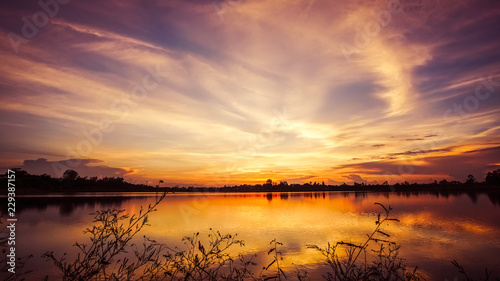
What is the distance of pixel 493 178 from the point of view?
170 m

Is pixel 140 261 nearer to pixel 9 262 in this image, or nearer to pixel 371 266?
pixel 9 262

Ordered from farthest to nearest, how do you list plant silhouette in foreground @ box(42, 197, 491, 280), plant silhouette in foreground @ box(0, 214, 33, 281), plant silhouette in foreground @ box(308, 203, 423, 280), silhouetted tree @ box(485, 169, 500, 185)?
silhouetted tree @ box(485, 169, 500, 185) < plant silhouette in foreground @ box(42, 197, 491, 280) < plant silhouette in foreground @ box(308, 203, 423, 280) < plant silhouette in foreground @ box(0, 214, 33, 281)

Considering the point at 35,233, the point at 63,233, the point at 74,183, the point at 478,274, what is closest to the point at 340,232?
the point at 478,274

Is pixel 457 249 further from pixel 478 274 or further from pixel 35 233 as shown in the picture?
pixel 35 233

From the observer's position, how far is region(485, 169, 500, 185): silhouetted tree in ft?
540

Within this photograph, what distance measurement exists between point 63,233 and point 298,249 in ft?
72.3

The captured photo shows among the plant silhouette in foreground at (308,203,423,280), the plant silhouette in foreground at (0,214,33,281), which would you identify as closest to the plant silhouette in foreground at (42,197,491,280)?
the plant silhouette in foreground at (308,203,423,280)

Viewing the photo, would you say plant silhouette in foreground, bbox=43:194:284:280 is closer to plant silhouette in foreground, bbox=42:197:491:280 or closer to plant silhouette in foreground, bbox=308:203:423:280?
plant silhouette in foreground, bbox=42:197:491:280

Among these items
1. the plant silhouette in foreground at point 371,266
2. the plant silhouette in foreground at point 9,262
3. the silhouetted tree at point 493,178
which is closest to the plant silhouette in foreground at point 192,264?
the plant silhouette in foreground at point 371,266

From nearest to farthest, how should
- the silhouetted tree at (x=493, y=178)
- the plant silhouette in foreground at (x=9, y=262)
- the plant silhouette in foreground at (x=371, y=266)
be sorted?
the plant silhouette in foreground at (x=9, y=262) → the plant silhouette in foreground at (x=371, y=266) → the silhouetted tree at (x=493, y=178)

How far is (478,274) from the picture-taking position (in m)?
16.1

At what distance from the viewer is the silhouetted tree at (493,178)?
165 meters

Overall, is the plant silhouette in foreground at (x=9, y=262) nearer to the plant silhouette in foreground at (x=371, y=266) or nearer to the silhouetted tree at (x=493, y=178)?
the plant silhouette in foreground at (x=371, y=266)

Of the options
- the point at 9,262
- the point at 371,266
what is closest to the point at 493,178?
the point at 371,266
